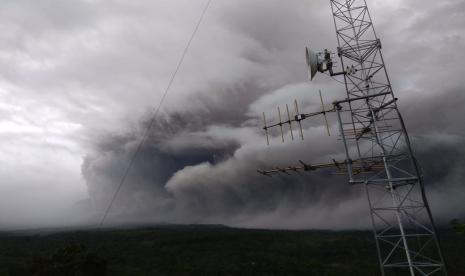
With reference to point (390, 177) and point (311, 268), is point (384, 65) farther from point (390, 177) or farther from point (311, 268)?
point (311, 268)

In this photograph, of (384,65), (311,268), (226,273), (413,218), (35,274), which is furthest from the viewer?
(311,268)

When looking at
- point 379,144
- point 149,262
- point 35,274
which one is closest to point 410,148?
point 379,144

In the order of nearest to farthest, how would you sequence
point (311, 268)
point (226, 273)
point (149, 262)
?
point (226, 273) < point (311, 268) < point (149, 262)

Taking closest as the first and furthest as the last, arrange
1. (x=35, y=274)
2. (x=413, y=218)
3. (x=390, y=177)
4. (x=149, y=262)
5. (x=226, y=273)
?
(x=413, y=218), (x=390, y=177), (x=35, y=274), (x=226, y=273), (x=149, y=262)

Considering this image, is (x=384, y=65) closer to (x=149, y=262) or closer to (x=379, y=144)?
(x=379, y=144)

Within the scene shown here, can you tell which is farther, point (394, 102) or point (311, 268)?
point (311, 268)

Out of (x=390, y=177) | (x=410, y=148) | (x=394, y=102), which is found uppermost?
(x=394, y=102)

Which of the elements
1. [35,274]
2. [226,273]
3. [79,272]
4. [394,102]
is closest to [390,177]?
[394,102]

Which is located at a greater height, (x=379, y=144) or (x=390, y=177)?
(x=379, y=144)

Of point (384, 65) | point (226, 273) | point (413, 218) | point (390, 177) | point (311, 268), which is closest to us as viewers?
point (413, 218)
